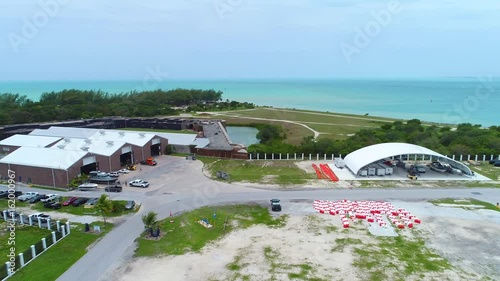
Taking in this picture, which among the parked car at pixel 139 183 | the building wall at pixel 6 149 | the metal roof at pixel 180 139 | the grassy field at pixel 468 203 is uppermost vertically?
the metal roof at pixel 180 139

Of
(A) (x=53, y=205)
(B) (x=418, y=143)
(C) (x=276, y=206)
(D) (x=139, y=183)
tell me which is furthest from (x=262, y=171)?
(B) (x=418, y=143)

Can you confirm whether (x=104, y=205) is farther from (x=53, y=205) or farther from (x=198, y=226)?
(x=198, y=226)

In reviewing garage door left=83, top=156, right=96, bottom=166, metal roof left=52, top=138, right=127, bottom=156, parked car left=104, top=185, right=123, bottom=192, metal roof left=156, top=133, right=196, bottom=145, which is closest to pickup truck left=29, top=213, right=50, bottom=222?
parked car left=104, top=185, right=123, bottom=192

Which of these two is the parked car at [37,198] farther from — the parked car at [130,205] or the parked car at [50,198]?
the parked car at [130,205]

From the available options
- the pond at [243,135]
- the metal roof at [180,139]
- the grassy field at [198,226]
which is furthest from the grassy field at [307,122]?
the grassy field at [198,226]

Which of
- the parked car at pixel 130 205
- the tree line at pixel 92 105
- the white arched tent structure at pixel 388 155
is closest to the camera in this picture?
the parked car at pixel 130 205

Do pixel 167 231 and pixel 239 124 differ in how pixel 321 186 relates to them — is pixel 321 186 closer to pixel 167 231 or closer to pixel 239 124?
pixel 167 231
